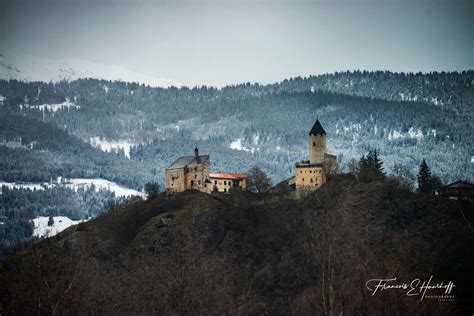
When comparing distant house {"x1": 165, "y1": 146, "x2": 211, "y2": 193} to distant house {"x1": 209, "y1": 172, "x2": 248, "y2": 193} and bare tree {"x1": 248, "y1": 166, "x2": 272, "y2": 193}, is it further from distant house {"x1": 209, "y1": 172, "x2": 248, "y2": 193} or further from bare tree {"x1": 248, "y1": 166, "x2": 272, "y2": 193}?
bare tree {"x1": 248, "y1": 166, "x2": 272, "y2": 193}

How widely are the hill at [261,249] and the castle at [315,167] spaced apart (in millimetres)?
2096

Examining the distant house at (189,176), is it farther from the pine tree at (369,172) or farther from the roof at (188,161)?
the pine tree at (369,172)

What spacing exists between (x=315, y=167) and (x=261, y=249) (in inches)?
548

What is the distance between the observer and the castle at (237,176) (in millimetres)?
116000

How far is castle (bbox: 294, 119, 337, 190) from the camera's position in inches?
4540

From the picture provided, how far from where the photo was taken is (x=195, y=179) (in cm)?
12544

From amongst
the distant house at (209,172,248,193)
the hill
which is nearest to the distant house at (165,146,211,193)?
the distant house at (209,172,248,193)

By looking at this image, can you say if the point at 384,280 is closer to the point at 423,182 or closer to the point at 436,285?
the point at 436,285

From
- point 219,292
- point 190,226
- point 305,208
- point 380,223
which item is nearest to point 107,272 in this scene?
point 190,226

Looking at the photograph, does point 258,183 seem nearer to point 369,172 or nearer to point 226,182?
point 226,182

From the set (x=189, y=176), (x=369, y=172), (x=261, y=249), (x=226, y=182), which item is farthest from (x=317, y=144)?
(x=189, y=176)

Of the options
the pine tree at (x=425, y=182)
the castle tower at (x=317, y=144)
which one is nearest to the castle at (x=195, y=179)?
the castle tower at (x=317, y=144)

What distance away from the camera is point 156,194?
12912 centimetres

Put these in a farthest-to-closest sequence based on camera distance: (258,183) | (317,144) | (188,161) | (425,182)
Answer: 1. (258,183)
2. (188,161)
3. (317,144)
4. (425,182)
